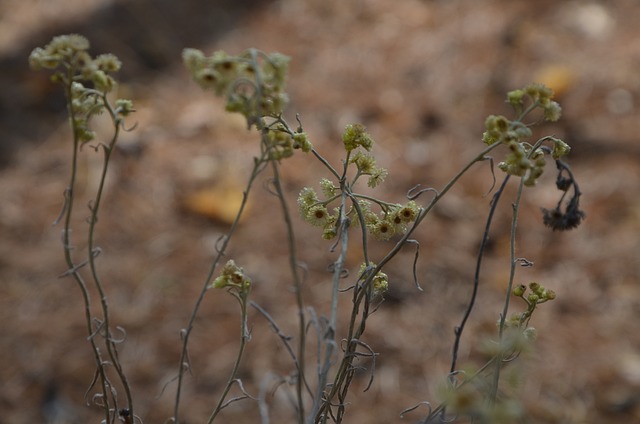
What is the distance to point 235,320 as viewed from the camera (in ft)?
8.10

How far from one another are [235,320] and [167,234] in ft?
1.53

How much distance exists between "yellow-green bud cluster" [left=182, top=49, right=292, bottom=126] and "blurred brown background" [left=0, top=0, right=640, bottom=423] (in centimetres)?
112

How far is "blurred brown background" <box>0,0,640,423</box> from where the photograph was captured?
231cm

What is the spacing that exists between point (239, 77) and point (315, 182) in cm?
213

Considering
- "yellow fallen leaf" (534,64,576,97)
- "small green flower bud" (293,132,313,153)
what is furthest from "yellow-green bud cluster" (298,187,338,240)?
"yellow fallen leaf" (534,64,576,97)

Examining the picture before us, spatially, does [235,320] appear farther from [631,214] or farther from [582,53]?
[582,53]

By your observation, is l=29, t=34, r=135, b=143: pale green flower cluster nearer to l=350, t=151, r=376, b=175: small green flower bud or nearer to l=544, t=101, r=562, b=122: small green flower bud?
l=350, t=151, r=376, b=175: small green flower bud

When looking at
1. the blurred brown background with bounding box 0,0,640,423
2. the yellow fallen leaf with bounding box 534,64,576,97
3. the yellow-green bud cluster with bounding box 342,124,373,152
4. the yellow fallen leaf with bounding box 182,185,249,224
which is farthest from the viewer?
the yellow fallen leaf with bounding box 534,64,576,97

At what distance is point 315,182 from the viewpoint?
9.64ft

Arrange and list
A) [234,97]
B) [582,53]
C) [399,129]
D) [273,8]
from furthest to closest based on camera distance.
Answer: [273,8] < [582,53] < [399,129] < [234,97]

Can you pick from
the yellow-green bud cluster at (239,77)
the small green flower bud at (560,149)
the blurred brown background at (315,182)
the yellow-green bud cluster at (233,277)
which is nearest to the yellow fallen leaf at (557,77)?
the blurred brown background at (315,182)

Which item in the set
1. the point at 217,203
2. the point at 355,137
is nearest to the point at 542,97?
the point at 355,137

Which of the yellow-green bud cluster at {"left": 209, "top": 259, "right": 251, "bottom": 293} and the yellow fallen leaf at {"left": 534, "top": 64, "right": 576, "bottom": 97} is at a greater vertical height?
the yellow fallen leaf at {"left": 534, "top": 64, "right": 576, "bottom": 97}

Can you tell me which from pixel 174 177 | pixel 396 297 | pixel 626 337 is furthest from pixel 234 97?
pixel 174 177
